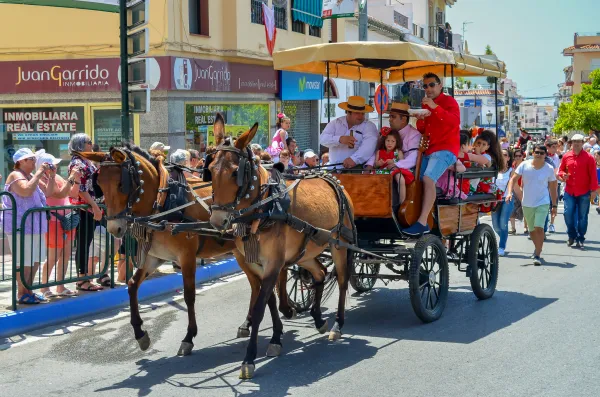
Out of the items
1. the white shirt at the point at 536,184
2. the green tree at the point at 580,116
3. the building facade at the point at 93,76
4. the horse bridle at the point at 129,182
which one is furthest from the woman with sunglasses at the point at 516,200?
the green tree at the point at 580,116

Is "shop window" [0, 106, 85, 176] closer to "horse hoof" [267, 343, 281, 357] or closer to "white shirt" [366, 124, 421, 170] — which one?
"white shirt" [366, 124, 421, 170]

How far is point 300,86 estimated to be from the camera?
25.3 metres

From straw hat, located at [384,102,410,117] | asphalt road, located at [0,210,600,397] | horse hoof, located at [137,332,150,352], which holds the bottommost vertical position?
asphalt road, located at [0,210,600,397]

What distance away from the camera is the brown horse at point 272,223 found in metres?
6.70

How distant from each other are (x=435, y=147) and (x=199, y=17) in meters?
12.0

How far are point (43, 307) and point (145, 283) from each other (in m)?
1.92

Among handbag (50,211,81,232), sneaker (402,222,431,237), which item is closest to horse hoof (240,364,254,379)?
sneaker (402,222,431,237)

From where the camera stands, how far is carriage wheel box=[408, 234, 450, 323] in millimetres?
8453

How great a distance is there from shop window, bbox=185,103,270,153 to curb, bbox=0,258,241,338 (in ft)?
22.3

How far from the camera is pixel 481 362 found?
23.7 feet

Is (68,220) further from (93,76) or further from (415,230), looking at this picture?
(93,76)

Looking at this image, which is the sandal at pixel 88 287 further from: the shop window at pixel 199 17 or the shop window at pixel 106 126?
the shop window at pixel 199 17

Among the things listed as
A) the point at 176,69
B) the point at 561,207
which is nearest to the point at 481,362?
the point at 176,69

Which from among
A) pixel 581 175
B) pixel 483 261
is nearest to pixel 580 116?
pixel 581 175
